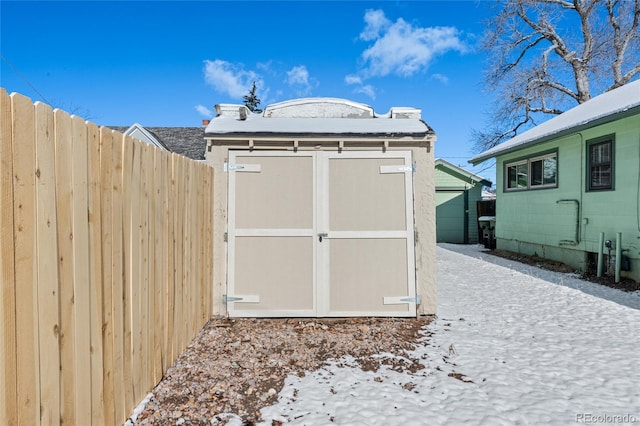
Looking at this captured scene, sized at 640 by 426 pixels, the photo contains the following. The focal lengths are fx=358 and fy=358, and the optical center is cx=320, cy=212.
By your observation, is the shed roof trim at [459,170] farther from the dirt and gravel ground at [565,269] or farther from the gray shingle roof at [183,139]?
A: the gray shingle roof at [183,139]

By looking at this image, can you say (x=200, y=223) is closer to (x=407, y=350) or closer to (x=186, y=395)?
(x=186, y=395)

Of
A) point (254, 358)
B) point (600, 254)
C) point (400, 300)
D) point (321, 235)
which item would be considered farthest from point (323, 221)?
point (600, 254)

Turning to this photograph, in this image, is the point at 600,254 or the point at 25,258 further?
the point at 600,254

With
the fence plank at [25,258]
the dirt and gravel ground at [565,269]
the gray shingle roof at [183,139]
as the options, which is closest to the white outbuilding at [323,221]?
the fence plank at [25,258]

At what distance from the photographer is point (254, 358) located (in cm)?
332

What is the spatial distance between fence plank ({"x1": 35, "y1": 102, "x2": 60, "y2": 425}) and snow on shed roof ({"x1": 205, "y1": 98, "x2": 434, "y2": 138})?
2994 mm

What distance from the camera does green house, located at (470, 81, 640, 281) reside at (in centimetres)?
628

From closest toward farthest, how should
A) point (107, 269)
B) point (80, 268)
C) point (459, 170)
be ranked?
1. point (80, 268)
2. point (107, 269)
3. point (459, 170)

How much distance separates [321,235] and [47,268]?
3.15 m

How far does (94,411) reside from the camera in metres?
1.89

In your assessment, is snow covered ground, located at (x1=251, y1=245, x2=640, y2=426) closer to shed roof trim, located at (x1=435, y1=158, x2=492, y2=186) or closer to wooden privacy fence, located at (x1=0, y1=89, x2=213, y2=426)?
wooden privacy fence, located at (x1=0, y1=89, x2=213, y2=426)

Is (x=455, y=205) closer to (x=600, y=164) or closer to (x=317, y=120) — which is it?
(x=600, y=164)

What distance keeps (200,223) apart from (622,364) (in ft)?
13.8

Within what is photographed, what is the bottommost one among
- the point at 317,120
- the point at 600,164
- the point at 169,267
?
the point at 169,267
